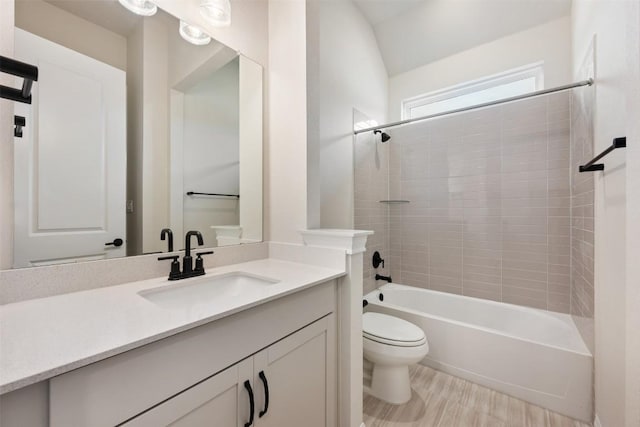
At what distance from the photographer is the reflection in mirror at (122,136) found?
2.92 ft

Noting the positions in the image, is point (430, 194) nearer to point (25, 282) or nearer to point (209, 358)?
point (209, 358)

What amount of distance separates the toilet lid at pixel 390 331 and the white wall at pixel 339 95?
30.0 inches

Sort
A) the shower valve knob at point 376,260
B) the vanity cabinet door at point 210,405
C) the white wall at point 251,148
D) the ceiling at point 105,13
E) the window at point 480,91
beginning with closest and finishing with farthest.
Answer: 1. the vanity cabinet door at point 210,405
2. the ceiling at point 105,13
3. the white wall at point 251,148
4. the window at point 480,91
5. the shower valve knob at point 376,260

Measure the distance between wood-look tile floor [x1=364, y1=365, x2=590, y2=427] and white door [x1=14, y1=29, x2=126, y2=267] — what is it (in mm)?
1634

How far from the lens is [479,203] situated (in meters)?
2.33

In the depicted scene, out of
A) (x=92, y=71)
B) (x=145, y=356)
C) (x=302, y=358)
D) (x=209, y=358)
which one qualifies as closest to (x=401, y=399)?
(x=302, y=358)

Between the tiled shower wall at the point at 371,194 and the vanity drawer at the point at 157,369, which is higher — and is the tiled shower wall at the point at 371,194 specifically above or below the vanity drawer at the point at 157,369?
above

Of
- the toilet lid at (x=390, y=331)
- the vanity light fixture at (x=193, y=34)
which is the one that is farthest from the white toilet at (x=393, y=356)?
the vanity light fixture at (x=193, y=34)

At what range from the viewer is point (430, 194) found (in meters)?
2.57

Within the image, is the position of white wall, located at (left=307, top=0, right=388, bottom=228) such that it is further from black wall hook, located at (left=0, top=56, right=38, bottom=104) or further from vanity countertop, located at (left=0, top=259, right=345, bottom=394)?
black wall hook, located at (left=0, top=56, right=38, bottom=104)

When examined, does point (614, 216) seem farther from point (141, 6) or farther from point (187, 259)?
point (141, 6)

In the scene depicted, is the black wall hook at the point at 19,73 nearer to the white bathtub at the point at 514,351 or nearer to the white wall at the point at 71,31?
the white wall at the point at 71,31

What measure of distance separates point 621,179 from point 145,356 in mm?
1787

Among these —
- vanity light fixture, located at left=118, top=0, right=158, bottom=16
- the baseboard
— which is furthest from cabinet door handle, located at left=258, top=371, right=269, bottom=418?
the baseboard
